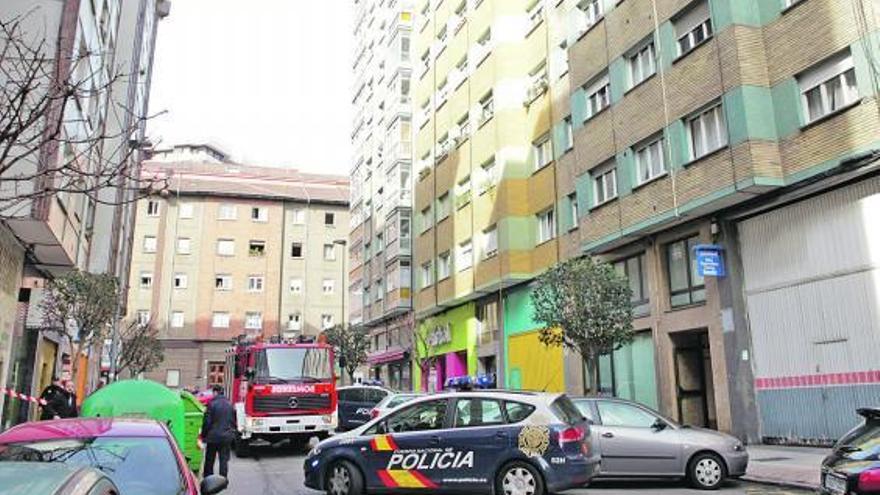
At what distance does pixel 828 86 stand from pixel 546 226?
13.8 meters

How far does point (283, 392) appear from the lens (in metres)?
18.0

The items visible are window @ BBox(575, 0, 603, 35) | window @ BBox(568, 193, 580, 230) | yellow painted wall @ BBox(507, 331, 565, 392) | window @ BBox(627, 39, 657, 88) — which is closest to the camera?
window @ BBox(627, 39, 657, 88)

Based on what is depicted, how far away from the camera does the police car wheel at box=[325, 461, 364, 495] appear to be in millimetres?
10382

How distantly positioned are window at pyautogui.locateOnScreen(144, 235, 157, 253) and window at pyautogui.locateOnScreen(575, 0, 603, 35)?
46.2m

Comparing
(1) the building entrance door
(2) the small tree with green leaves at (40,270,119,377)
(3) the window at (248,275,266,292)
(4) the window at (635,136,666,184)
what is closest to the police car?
(1) the building entrance door

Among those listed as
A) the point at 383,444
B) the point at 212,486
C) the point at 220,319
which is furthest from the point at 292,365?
the point at 220,319

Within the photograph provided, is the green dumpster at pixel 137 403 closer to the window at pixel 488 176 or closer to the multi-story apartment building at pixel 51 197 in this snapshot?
the multi-story apartment building at pixel 51 197

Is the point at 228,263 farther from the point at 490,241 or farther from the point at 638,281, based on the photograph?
the point at 638,281

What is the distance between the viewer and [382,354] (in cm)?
4531

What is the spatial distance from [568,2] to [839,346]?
1562cm

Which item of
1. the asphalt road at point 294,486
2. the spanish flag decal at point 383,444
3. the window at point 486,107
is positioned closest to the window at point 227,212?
the window at point 486,107

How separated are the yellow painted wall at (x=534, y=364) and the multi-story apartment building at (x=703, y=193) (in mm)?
85

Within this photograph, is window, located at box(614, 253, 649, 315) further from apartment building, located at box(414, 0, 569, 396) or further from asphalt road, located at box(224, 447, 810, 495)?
asphalt road, located at box(224, 447, 810, 495)

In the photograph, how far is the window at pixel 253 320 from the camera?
6131 cm
